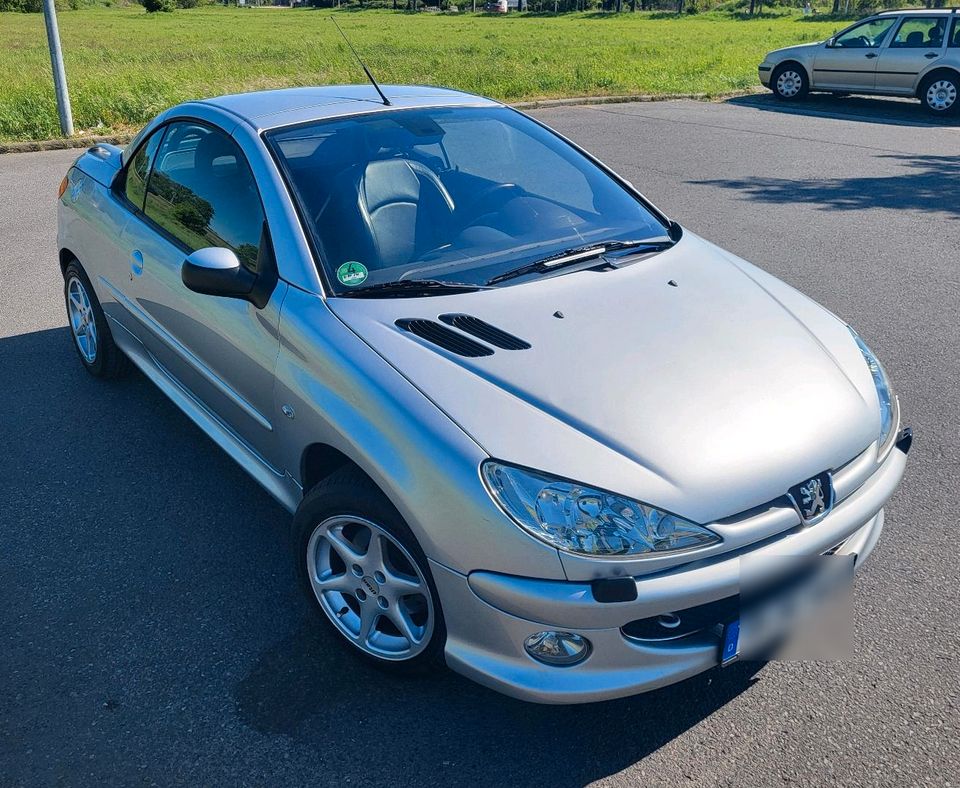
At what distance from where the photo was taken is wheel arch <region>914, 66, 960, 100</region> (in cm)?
1424

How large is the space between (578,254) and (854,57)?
565 inches

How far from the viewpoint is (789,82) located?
1611 centimetres

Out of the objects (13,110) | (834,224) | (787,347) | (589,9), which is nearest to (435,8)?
(589,9)

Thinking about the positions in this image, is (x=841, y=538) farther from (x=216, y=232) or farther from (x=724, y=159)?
(x=724, y=159)

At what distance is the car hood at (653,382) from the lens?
235cm

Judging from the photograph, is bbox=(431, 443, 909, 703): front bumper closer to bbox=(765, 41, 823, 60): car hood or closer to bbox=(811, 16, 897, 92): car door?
bbox=(811, 16, 897, 92): car door

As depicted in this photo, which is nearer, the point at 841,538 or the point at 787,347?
the point at 841,538

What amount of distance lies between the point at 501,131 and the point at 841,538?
7.78 feet

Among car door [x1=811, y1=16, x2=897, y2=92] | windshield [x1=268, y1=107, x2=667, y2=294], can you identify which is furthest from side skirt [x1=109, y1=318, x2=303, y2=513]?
car door [x1=811, y1=16, x2=897, y2=92]

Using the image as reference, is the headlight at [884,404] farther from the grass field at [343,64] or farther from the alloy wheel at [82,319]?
the grass field at [343,64]

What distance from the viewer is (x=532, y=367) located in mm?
2658

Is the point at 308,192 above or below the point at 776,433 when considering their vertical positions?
above

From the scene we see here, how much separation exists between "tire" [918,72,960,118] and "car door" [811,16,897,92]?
890mm

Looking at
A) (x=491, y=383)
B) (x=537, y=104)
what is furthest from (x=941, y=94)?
(x=491, y=383)
